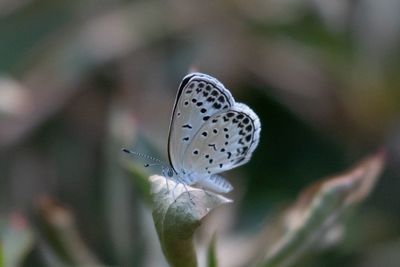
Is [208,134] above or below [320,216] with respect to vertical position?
above

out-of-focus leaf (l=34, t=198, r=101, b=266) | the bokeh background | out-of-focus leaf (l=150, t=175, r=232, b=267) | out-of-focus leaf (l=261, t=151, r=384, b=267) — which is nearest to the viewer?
out-of-focus leaf (l=150, t=175, r=232, b=267)

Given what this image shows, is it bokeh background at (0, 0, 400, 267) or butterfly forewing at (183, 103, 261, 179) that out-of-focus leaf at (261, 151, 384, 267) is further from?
bokeh background at (0, 0, 400, 267)

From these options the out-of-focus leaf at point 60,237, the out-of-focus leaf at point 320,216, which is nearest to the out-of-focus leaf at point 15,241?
the out-of-focus leaf at point 60,237

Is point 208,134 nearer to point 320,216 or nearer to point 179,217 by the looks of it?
point 320,216

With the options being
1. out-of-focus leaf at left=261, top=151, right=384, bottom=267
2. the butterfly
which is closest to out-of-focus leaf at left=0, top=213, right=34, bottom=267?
the butterfly

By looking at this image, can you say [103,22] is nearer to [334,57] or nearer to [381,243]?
[334,57]

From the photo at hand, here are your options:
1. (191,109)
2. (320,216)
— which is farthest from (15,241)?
(320,216)

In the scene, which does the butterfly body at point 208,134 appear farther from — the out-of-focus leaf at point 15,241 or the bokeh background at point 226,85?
the bokeh background at point 226,85
